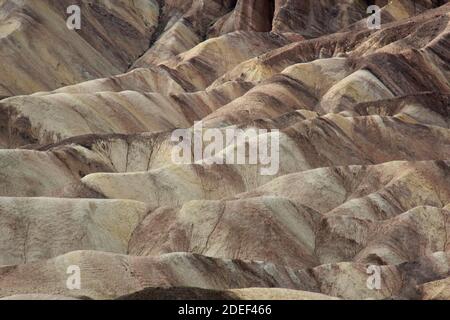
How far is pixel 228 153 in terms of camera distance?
70062 millimetres

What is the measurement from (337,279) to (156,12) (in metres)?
78.8

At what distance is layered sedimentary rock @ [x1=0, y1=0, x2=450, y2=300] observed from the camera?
49531mm

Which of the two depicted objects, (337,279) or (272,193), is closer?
(337,279)

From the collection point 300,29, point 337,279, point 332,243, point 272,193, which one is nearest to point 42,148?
point 272,193

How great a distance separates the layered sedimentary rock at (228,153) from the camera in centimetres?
4953

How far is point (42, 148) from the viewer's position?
72938 millimetres
